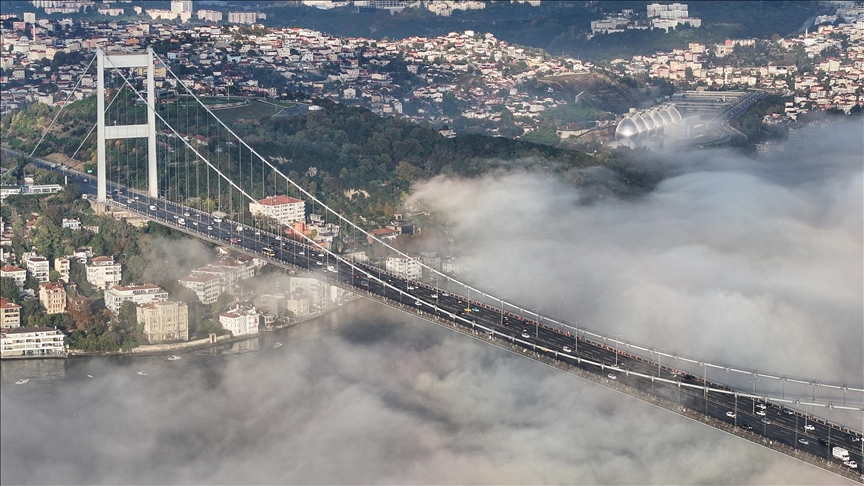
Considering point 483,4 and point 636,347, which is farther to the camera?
point 483,4

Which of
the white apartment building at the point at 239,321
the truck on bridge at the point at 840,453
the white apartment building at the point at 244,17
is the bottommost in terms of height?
the white apartment building at the point at 239,321

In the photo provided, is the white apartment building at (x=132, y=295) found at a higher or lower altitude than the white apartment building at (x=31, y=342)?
higher

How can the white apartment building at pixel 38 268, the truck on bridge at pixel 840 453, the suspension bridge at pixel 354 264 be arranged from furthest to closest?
the white apartment building at pixel 38 268, the suspension bridge at pixel 354 264, the truck on bridge at pixel 840 453

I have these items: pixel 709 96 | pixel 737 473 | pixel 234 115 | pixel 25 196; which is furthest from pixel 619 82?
pixel 737 473

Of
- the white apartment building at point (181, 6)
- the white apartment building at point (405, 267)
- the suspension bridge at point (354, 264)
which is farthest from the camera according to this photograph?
the white apartment building at point (181, 6)

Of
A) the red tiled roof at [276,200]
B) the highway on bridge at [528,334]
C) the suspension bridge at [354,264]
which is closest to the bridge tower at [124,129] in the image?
the suspension bridge at [354,264]

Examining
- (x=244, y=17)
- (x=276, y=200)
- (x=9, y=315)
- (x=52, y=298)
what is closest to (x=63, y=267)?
→ (x=52, y=298)

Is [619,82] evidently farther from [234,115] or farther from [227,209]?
[227,209]

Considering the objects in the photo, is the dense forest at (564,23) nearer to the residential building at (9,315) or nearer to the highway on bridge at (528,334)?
the highway on bridge at (528,334)
